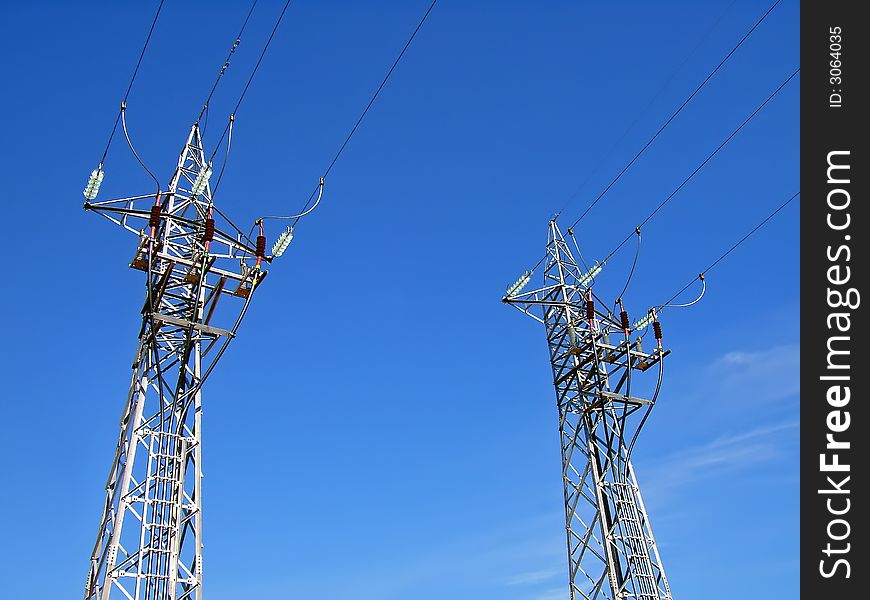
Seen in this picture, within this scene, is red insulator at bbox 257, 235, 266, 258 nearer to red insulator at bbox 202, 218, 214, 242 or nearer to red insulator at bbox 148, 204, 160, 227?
red insulator at bbox 202, 218, 214, 242

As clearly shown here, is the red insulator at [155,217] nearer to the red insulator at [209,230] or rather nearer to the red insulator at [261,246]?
the red insulator at [209,230]

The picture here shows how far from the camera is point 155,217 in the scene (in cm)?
2098

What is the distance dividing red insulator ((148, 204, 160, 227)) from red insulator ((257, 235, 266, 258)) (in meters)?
2.82

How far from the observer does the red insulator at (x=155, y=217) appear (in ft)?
68.2

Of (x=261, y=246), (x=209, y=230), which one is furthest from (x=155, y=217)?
(x=261, y=246)

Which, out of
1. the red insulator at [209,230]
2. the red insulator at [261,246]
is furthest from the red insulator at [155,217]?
the red insulator at [261,246]

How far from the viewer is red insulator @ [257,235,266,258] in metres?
21.9

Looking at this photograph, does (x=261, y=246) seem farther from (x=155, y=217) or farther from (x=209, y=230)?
(x=155, y=217)

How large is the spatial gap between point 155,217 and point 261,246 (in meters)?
3.02

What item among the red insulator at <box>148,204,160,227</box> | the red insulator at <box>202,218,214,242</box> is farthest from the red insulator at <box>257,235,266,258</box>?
the red insulator at <box>148,204,160,227</box>

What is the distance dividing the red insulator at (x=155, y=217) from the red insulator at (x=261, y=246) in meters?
2.82

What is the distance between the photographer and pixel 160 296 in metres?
21.4

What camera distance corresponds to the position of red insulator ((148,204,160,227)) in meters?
20.8
